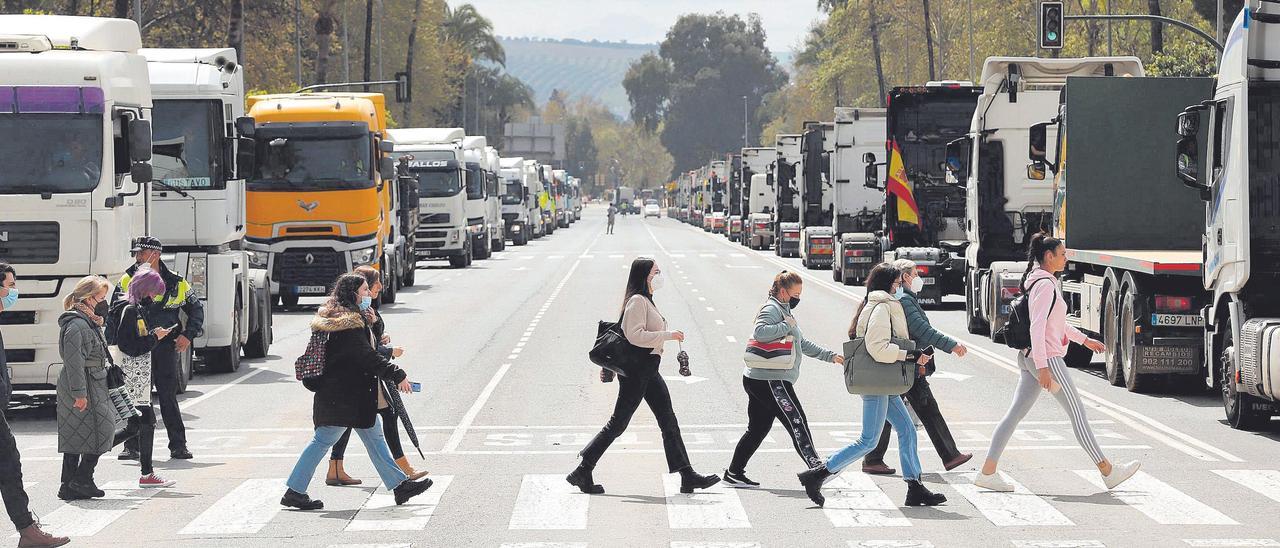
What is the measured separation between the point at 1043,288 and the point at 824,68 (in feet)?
329

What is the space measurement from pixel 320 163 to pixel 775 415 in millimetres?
21957

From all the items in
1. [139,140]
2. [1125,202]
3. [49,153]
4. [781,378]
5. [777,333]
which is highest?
[139,140]

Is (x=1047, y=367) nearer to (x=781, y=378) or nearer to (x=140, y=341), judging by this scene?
(x=781, y=378)

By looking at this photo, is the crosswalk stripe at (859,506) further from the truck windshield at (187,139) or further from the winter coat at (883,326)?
the truck windshield at (187,139)

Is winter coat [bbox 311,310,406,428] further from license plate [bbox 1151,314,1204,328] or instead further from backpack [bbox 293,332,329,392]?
license plate [bbox 1151,314,1204,328]

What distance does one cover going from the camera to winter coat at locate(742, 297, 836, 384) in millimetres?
11555

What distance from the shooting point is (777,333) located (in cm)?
1152

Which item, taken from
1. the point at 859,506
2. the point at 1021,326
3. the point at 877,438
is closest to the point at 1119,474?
the point at 1021,326

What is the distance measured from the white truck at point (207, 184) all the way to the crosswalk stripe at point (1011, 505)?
10.9 m

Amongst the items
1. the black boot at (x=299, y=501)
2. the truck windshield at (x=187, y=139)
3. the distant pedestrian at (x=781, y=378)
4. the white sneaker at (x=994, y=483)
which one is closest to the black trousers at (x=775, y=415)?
the distant pedestrian at (x=781, y=378)

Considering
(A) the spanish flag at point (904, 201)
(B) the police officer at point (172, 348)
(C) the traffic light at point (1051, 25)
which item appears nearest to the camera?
(B) the police officer at point (172, 348)

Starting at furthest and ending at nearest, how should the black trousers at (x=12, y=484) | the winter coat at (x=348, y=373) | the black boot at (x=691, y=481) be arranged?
the black boot at (x=691, y=481) < the winter coat at (x=348, y=373) < the black trousers at (x=12, y=484)

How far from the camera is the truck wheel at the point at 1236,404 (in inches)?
595

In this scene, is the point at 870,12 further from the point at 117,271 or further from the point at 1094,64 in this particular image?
the point at 117,271
